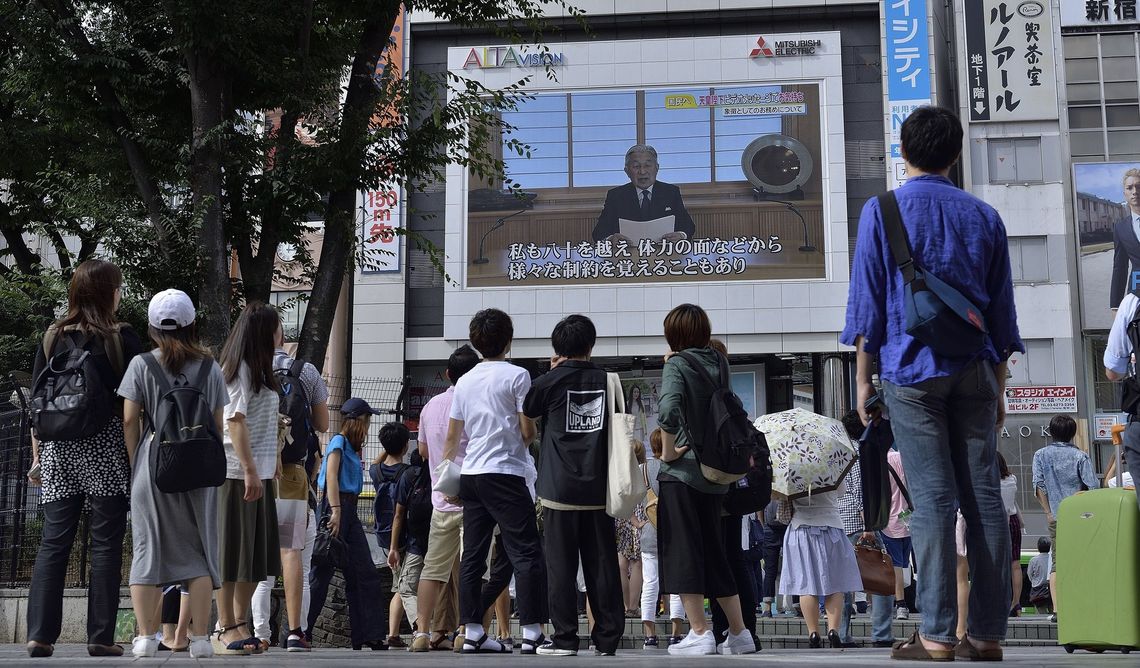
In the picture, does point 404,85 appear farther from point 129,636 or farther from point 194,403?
point 194,403

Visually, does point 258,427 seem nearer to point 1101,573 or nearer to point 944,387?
point 944,387

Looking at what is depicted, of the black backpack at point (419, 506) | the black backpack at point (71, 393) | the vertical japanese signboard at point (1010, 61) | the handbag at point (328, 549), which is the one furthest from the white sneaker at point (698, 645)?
the vertical japanese signboard at point (1010, 61)

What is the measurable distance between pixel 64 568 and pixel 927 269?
4.06 meters

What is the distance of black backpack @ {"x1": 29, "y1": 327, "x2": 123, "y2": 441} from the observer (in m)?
5.70

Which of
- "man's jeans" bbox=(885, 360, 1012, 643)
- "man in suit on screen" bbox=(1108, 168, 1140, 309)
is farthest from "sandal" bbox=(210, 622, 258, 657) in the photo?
"man in suit on screen" bbox=(1108, 168, 1140, 309)

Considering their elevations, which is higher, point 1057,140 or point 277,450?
point 1057,140

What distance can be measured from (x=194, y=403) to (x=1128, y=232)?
31.4 m

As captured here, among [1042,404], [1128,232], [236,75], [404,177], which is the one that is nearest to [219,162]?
[236,75]

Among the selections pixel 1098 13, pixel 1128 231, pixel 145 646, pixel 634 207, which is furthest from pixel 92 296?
pixel 1098 13

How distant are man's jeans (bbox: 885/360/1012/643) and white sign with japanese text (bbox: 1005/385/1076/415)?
28.0 meters

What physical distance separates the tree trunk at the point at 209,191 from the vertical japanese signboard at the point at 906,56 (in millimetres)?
23279

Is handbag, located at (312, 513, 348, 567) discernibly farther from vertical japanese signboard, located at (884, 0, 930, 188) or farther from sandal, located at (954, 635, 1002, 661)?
vertical japanese signboard, located at (884, 0, 930, 188)

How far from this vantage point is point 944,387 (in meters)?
4.50

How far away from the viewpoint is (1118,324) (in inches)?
237
